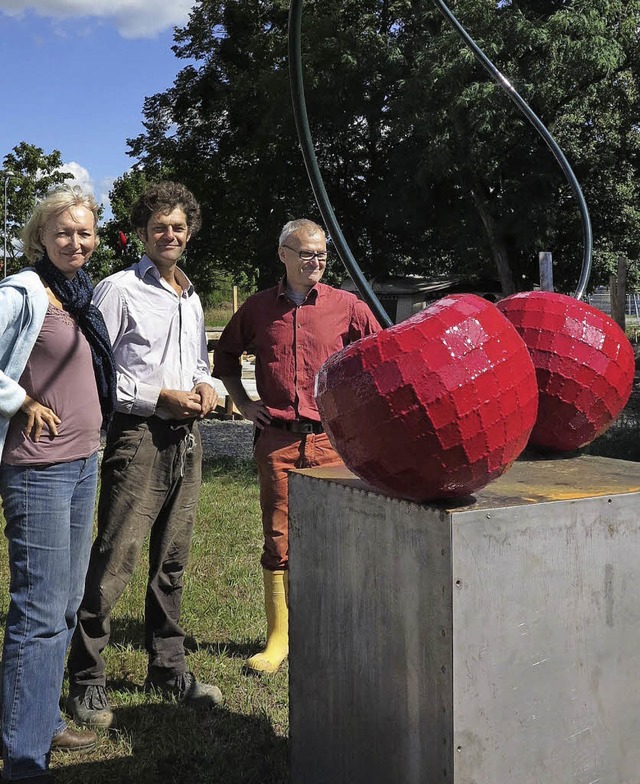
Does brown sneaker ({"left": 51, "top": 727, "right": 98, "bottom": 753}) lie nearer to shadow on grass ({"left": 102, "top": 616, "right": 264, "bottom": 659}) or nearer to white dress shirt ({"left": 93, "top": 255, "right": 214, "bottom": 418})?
shadow on grass ({"left": 102, "top": 616, "right": 264, "bottom": 659})

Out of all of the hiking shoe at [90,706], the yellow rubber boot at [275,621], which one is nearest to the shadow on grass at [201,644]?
the yellow rubber boot at [275,621]

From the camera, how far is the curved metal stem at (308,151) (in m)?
2.10

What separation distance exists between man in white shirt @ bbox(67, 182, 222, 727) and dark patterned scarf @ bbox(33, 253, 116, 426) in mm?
316

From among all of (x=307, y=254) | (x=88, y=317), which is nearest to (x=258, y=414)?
(x=307, y=254)

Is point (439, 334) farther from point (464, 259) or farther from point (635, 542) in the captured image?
point (464, 259)

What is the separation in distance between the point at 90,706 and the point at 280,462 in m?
1.23

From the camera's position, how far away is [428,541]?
73.9 inches

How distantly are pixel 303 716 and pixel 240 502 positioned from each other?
205 inches

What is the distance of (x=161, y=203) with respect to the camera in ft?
11.4

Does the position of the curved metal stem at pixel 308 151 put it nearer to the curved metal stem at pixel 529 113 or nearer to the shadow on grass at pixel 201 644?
the curved metal stem at pixel 529 113

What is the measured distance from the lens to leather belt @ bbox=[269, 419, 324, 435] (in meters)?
3.86

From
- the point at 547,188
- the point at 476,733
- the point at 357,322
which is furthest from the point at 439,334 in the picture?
the point at 547,188

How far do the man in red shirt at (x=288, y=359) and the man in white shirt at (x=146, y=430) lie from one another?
387 millimetres

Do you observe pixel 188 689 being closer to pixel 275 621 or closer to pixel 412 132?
pixel 275 621
